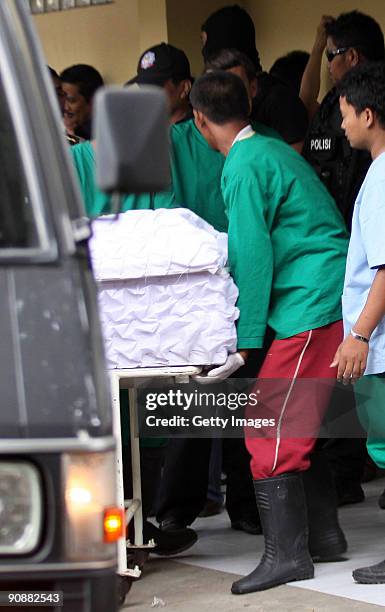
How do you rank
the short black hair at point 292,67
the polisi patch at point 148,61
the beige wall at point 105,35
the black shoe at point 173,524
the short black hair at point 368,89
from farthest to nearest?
1. the beige wall at point 105,35
2. the short black hair at point 292,67
3. the polisi patch at point 148,61
4. the black shoe at point 173,524
5. the short black hair at point 368,89

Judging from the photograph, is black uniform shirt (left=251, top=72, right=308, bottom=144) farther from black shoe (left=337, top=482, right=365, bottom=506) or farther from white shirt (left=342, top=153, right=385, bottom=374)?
black shoe (left=337, top=482, right=365, bottom=506)

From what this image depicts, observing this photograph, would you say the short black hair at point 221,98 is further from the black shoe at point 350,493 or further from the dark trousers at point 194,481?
the black shoe at point 350,493

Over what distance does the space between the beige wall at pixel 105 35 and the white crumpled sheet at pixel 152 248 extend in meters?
3.87

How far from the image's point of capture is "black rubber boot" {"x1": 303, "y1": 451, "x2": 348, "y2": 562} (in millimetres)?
5879

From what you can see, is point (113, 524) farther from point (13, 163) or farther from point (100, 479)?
point (13, 163)

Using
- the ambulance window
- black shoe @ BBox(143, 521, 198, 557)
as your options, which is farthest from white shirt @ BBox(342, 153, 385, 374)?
the ambulance window

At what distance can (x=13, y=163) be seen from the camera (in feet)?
10.8

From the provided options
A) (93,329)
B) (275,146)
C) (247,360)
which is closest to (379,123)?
(275,146)

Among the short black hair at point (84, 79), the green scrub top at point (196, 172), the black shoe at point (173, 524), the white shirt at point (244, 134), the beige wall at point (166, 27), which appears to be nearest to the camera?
the white shirt at point (244, 134)

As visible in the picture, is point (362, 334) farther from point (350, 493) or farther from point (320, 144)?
point (350, 493)

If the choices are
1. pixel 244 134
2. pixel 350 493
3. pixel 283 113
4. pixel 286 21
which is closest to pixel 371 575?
pixel 350 493

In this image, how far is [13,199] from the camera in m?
3.28

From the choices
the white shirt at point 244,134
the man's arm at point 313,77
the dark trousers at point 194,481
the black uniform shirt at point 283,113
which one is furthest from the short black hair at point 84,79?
the white shirt at point 244,134

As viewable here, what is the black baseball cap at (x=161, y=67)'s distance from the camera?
21.2 feet
